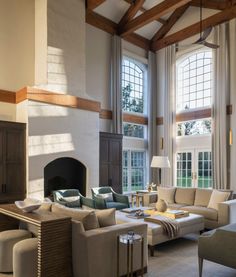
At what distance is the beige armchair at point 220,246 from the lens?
342cm

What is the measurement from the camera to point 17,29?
25.0ft

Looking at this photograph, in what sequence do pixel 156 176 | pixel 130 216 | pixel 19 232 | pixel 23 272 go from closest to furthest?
pixel 23 272 → pixel 19 232 → pixel 130 216 → pixel 156 176

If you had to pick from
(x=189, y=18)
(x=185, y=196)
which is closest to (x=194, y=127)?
(x=185, y=196)

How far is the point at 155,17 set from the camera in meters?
9.09

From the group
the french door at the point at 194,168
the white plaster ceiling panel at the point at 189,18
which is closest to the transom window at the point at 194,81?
the white plaster ceiling panel at the point at 189,18

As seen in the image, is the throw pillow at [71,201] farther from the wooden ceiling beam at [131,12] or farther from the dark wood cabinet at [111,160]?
the wooden ceiling beam at [131,12]

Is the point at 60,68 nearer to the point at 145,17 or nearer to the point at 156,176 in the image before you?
the point at 145,17

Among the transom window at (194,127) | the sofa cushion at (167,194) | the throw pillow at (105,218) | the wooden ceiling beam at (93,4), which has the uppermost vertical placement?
the wooden ceiling beam at (93,4)

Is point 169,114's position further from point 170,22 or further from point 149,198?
point 149,198

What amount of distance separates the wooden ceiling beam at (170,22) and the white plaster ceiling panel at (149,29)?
156 millimetres

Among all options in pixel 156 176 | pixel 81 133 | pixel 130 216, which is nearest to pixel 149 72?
pixel 156 176

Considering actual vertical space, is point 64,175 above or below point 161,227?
above

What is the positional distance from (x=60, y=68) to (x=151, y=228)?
4.90m

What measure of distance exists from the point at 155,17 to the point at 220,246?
7.68m
